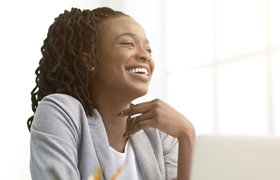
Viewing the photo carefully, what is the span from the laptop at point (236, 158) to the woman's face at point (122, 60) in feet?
1.76

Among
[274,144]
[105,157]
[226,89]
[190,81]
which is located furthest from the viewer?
[190,81]

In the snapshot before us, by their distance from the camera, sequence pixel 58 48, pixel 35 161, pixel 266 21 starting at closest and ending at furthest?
1. pixel 35 161
2. pixel 58 48
3. pixel 266 21

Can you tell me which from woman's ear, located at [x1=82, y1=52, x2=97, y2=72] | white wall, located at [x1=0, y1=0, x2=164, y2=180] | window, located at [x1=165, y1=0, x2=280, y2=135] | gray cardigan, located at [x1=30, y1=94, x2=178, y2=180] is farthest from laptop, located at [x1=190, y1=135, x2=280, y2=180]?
white wall, located at [x1=0, y1=0, x2=164, y2=180]

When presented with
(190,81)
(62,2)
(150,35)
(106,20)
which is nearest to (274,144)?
(106,20)

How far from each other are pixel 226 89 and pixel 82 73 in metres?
0.58

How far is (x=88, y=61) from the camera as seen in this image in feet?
3.94

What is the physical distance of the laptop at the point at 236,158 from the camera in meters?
0.60

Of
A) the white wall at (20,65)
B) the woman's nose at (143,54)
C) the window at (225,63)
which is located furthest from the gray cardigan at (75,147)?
the white wall at (20,65)

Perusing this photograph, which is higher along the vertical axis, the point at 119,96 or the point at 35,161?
the point at 119,96

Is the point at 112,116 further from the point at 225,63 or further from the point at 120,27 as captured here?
the point at 225,63

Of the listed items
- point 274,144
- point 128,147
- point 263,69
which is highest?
point 263,69

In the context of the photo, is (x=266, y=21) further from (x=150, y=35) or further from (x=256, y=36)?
(x=150, y=35)

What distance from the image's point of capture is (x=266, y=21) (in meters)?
1.35

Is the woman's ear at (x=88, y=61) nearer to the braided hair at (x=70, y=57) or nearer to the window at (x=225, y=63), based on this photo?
the braided hair at (x=70, y=57)
